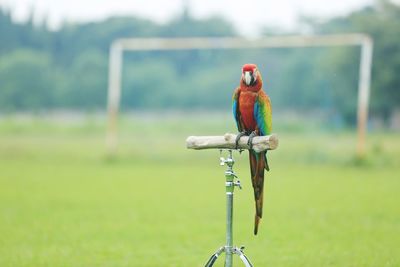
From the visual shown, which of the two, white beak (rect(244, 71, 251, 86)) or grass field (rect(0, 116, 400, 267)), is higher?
white beak (rect(244, 71, 251, 86))

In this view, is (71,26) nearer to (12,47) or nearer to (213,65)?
(12,47)

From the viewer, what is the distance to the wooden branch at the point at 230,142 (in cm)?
463

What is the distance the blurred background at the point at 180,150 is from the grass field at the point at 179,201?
0.12 ft

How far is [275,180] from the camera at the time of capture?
15.8 m

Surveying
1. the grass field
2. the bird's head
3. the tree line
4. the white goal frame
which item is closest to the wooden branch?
the bird's head

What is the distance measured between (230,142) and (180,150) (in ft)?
54.5

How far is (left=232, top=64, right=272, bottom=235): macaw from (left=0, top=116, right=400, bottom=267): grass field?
201cm

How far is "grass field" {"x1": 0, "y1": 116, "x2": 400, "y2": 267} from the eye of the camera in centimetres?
743

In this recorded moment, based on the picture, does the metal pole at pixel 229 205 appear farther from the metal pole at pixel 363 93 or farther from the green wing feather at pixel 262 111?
the metal pole at pixel 363 93

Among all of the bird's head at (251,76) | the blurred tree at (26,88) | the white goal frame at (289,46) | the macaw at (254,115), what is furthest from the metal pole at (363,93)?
the bird's head at (251,76)

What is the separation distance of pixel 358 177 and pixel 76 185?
19.9 ft

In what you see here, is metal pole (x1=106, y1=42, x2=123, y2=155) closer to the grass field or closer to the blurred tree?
the grass field

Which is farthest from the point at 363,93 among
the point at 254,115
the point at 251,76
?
the point at 251,76

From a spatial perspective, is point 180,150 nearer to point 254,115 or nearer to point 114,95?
point 114,95
